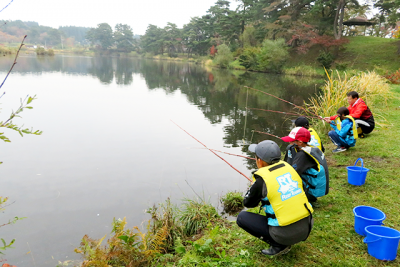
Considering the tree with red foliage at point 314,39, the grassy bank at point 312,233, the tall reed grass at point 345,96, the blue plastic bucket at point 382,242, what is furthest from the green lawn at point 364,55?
the blue plastic bucket at point 382,242

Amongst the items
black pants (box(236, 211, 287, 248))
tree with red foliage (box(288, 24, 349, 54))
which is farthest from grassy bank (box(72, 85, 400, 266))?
tree with red foliage (box(288, 24, 349, 54))

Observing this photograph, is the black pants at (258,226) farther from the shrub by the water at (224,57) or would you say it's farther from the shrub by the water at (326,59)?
the shrub by the water at (224,57)

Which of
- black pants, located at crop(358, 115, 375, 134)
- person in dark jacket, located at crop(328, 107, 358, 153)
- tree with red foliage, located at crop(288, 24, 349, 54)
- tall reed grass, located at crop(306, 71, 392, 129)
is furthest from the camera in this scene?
tree with red foliage, located at crop(288, 24, 349, 54)

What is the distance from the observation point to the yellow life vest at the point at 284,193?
8.09ft

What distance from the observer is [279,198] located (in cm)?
247

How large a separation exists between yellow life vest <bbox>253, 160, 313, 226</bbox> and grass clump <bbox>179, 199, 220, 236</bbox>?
166 centimetres

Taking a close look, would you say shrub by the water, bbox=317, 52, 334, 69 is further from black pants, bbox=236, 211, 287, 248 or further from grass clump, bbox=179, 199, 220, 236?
black pants, bbox=236, 211, 287, 248

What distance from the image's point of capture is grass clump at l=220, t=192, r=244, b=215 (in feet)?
14.8

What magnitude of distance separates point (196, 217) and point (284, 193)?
1884 mm

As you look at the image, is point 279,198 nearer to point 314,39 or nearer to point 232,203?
point 232,203

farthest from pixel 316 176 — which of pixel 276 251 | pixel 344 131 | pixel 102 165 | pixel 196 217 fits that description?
pixel 102 165

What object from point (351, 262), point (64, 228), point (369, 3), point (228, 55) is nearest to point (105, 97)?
point (64, 228)

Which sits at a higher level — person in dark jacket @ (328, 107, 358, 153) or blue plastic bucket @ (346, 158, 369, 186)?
person in dark jacket @ (328, 107, 358, 153)

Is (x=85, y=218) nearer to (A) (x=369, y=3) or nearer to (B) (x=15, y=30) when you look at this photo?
(A) (x=369, y=3)
